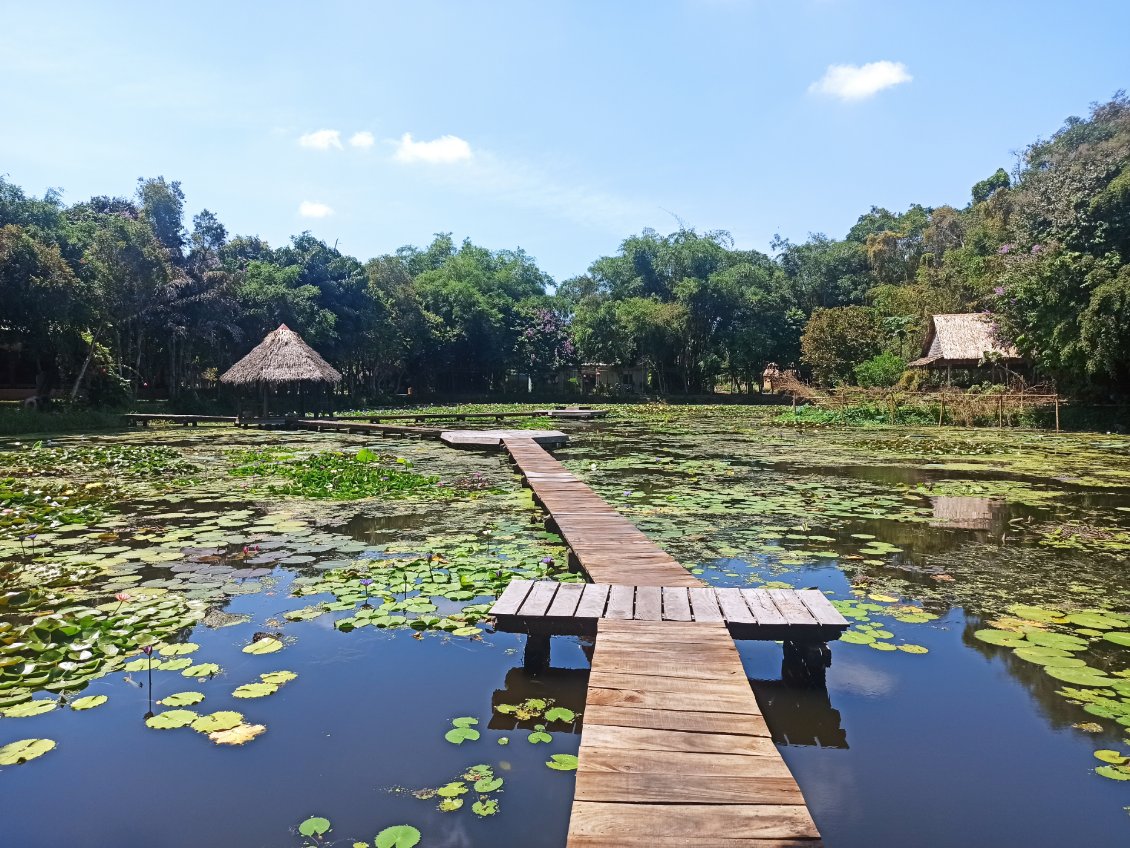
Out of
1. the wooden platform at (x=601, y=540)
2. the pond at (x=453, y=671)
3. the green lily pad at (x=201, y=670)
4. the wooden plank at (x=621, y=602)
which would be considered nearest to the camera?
the pond at (x=453, y=671)

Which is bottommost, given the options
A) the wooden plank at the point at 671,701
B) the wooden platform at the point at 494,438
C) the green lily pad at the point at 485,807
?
the green lily pad at the point at 485,807

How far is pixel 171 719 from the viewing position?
2834mm

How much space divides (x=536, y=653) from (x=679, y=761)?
136cm

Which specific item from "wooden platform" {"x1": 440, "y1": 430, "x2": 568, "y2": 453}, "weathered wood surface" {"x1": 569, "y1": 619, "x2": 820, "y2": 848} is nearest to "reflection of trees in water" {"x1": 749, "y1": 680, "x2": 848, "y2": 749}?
"weathered wood surface" {"x1": 569, "y1": 619, "x2": 820, "y2": 848}

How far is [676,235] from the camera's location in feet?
145

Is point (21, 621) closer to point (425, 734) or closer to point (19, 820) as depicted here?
point (19, 820)

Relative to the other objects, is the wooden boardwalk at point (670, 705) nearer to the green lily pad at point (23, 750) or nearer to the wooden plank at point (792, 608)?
the wooden plank at point (792, 608)

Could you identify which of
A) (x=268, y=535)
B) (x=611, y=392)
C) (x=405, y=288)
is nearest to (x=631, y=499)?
(x=268, y=535)

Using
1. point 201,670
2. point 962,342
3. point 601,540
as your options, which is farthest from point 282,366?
point 962,342

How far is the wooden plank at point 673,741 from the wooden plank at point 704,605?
1076 millimetres

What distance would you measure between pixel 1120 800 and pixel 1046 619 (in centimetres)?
174

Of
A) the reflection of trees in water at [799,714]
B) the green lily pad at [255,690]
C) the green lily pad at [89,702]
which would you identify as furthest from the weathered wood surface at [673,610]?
the green lily pad at [89,702]

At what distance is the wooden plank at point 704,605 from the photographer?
3.43 m

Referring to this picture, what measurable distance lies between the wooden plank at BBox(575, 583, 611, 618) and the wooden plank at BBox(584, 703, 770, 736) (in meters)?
0.92
